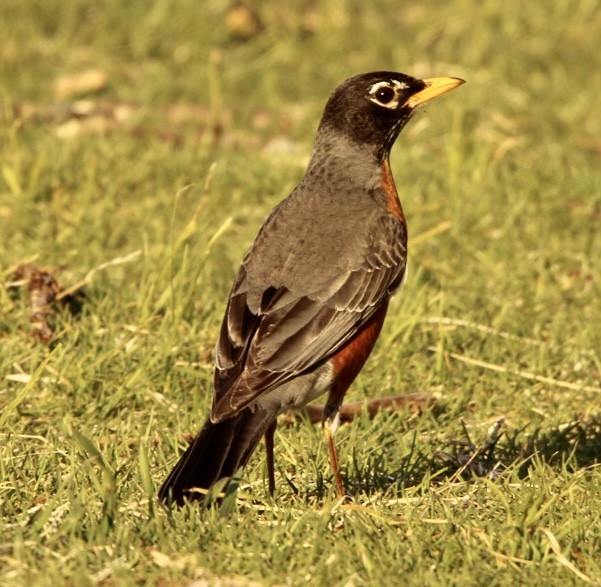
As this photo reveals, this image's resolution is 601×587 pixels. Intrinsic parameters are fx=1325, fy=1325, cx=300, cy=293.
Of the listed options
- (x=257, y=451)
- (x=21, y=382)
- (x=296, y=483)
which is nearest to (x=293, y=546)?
(x=296, y=483)

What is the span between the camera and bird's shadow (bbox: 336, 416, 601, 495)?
601cm

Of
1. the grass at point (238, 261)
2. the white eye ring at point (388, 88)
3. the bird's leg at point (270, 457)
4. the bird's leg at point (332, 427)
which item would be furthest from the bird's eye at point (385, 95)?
the bird's leg at point (270, 457)

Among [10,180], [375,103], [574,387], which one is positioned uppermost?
[375,103]

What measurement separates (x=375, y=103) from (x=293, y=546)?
2784 mm

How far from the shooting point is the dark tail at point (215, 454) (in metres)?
5.23

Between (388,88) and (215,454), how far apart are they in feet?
8.24

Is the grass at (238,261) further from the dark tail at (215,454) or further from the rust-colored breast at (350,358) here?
the rust-colored breast at (350,358)

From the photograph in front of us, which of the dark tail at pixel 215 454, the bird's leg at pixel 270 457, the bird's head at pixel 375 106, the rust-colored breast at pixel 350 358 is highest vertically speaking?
the bird's head at pixel 375 106

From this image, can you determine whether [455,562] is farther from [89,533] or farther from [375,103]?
[375,103]

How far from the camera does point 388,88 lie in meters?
7.01

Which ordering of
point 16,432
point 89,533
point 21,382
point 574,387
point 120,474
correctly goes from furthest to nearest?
point 574,387
point 21,382
point 16,432
point 120,474
point 89,533

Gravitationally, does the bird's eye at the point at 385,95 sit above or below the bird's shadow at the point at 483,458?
above

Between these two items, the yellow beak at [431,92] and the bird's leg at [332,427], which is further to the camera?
the yellow beak at [431,92]

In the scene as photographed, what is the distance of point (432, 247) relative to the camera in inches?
351
